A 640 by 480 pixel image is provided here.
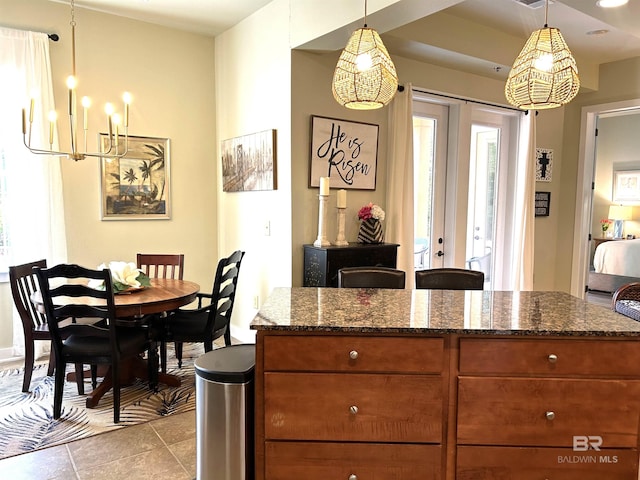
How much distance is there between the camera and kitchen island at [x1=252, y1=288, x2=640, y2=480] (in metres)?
1.64

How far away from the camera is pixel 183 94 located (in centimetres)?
445

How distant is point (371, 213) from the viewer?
12.4 feet

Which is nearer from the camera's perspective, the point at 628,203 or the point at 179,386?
the point at 179,386

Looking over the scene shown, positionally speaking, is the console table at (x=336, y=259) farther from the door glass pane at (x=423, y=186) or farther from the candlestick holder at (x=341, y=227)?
the door glass pane at (x=423, y=186)

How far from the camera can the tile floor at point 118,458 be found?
90.1 inches

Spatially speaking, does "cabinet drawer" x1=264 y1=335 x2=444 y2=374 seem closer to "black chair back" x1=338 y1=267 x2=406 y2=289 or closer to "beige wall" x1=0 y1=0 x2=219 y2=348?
"black chair back" x1=338 y1=267 x2=406 y2=289

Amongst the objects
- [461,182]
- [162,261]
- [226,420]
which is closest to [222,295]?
[162,261]

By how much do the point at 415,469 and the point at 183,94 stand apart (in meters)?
3.95

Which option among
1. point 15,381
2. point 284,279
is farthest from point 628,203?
point 15,381

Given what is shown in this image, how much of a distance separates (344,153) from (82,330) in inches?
91.8

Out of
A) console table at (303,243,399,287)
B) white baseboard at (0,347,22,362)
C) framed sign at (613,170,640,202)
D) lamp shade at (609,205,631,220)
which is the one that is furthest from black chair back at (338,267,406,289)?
framed sign at (613,170,640,202)

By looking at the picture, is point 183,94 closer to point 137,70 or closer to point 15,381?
point 137,70

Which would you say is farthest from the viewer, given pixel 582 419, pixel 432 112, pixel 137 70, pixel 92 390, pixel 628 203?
pixel 628 203

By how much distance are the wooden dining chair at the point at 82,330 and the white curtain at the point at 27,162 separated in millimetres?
1194
